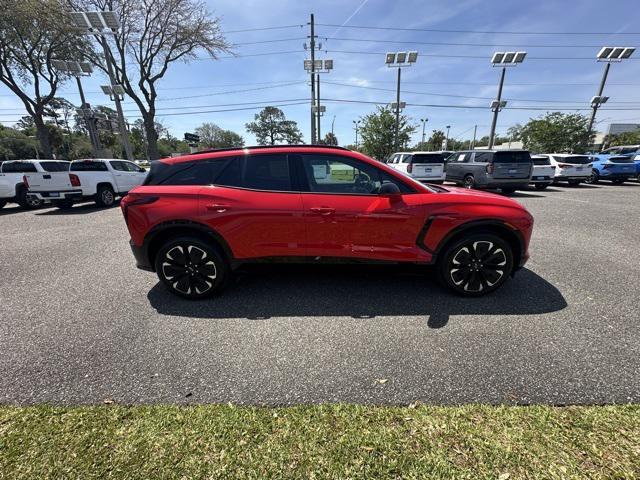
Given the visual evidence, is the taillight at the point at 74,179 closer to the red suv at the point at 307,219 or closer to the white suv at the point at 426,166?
the red suv at the point at 307,219

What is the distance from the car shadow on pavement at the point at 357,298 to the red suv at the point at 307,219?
0.18m

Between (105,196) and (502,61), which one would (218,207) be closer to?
(105,196)

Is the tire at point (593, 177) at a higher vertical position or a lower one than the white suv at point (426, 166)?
lower

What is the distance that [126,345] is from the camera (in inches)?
107

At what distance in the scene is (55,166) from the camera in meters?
10.6

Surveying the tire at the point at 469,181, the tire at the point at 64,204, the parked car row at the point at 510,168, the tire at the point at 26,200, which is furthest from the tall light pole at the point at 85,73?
the tire at the point at 469,181

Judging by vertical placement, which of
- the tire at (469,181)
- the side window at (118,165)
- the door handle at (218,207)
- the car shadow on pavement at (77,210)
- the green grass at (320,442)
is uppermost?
the side window at (118,165)

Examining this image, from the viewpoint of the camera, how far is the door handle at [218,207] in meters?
3.28

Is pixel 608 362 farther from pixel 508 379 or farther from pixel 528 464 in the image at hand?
pixel 528 464

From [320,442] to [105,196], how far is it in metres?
12.7

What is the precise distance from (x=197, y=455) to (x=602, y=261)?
19.4 feet

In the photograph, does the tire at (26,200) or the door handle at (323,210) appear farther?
the tire at (26,200)

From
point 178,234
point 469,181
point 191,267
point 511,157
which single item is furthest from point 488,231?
point 469,181

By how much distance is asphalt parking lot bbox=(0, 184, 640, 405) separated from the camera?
2188mm
